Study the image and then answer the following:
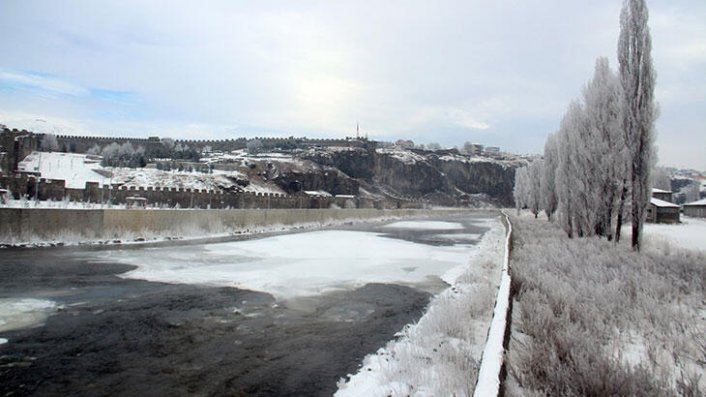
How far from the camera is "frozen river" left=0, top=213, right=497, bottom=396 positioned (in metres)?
5.02

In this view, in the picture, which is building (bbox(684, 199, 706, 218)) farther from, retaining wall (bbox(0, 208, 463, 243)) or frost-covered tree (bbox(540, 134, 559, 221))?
retaining wall (bbox(0, 208, 463, 243))

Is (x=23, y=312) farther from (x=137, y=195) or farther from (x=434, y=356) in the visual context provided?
(x=137, y=195)

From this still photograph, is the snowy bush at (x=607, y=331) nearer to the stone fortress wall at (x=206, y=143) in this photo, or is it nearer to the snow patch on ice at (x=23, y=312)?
the snow patch on ice at (x=23, y=312)

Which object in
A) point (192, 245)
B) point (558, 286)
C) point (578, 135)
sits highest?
point (578, 135)

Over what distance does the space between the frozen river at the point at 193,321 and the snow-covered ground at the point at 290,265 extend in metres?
0.06

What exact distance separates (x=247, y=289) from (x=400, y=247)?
11992 millimetres

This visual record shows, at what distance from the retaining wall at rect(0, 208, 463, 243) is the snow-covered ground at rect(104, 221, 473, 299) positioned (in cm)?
404

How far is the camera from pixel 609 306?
312 inches

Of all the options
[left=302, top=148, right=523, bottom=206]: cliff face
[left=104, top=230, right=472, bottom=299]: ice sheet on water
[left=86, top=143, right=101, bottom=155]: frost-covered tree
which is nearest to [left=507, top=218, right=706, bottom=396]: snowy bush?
[left=104, top=230, right=472, bottom=299]: ice sheet on water

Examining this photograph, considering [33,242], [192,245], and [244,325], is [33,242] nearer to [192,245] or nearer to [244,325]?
[192,245]

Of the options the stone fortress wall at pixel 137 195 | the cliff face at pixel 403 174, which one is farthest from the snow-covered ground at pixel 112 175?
the cliff face at pixel 403 174

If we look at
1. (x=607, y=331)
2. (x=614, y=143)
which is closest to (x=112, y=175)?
(x=614, y=143)

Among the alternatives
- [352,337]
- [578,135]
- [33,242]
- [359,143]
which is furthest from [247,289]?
[359,143]

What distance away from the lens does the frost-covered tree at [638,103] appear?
17344mm
